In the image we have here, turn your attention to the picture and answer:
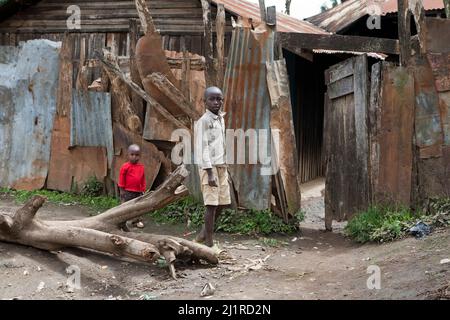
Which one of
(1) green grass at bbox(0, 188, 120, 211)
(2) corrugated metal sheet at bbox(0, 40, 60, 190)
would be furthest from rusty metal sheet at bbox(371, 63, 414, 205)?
(2) corrugated metal sheet at bbox(0, 40, 60, 190)

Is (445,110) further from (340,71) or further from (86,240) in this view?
(86,240)

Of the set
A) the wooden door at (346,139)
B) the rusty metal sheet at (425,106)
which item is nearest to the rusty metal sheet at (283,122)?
the wooden door at (346,139)

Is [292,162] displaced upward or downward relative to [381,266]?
upward

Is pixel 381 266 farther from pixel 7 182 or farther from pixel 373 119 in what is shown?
pixel 7 182

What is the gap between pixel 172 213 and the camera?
307 inches

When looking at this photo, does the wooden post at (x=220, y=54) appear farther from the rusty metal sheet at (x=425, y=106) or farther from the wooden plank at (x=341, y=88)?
the rusty metal sheet at (x=425, y=106)

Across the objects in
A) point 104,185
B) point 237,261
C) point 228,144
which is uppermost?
point 228,144

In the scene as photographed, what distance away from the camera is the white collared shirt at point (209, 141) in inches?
224

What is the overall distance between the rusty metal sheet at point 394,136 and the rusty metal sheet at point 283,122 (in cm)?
108

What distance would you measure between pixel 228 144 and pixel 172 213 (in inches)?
51.1

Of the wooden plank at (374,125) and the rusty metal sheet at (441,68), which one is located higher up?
the rusty metal sheet at (441,68)

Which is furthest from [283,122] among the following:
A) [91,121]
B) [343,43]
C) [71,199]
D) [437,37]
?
[71,199]

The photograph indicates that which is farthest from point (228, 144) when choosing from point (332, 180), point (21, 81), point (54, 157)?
point (21, 81)

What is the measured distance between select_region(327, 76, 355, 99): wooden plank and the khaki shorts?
2.24 meters
